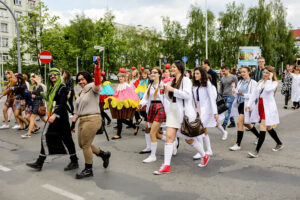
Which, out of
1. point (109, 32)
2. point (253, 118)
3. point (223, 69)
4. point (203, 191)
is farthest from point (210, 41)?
point (203, 191)

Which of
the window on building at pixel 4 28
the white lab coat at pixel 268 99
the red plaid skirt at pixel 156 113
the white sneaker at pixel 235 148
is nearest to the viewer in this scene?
the red plaid skirt at pixel 156 113

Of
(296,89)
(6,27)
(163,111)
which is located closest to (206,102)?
(163,111)

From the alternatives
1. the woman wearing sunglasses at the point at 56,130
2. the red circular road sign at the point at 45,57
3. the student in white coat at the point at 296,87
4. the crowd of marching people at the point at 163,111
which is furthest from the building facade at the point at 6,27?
the woman wearing sunglasses at the point at 56,130

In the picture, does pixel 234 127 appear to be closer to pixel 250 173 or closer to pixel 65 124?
pixel 250 173

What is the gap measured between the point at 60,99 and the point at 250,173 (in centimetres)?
334

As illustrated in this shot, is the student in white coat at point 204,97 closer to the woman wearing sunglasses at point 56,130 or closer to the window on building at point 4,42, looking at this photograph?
the woman wearing sunglasses at point 56,130

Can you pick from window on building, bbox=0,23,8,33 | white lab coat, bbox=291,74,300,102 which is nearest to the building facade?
window on building, bbox=0,23,8,33

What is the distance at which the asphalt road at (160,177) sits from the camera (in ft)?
13.2

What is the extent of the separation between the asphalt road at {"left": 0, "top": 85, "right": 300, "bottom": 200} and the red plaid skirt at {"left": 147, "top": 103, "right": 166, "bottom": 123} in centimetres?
80

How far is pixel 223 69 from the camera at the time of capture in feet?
28.7

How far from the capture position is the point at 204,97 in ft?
18.5

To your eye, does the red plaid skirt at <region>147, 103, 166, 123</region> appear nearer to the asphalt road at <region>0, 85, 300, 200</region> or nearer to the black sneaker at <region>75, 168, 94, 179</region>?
the asphalt road at <region>0, 85, 300, 200</region>

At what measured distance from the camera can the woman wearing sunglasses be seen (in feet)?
16.5

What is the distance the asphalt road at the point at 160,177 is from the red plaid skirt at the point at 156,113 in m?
0.80
